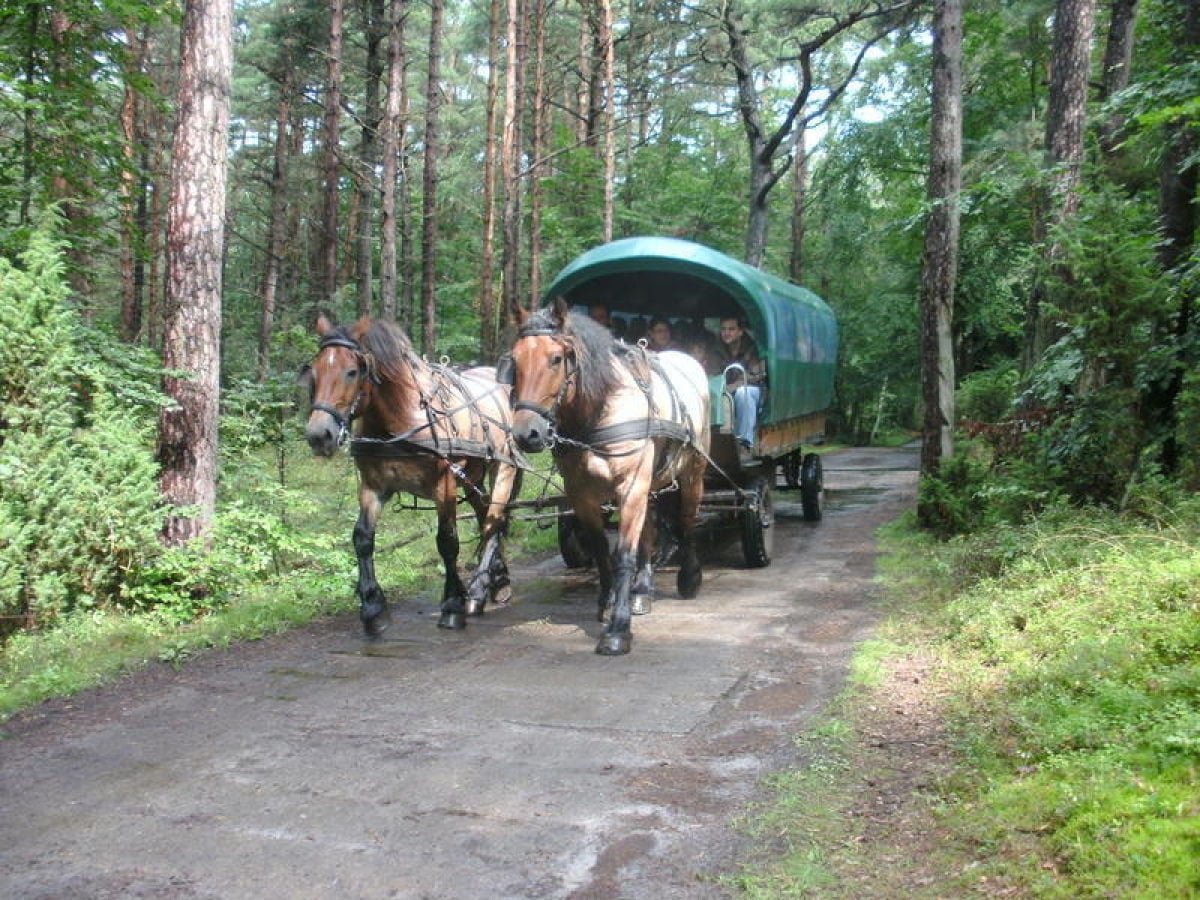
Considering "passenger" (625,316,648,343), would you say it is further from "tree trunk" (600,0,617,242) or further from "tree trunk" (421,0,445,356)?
"tree trunk" (600,0,617,242)

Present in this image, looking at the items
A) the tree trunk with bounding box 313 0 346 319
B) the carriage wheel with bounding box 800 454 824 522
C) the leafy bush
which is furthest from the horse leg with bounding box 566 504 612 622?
the tree trunk with bounding box 313 0 346 319

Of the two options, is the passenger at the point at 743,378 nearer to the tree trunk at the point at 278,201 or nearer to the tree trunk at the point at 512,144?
the tree trunk at the point at 512,144

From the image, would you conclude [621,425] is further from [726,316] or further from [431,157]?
[431,157]

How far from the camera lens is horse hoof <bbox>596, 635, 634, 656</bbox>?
6484mm

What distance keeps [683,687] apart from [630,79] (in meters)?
22.0

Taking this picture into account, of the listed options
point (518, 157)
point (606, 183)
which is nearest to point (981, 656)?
point (518, 157)

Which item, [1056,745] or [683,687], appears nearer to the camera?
[1056,745]

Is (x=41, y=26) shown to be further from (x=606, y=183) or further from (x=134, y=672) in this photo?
(x=606, y=183)

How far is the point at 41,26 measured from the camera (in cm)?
1043

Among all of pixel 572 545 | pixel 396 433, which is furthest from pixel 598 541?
pixel 572 545

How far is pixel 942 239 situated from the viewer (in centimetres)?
1091

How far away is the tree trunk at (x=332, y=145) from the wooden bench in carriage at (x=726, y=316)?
8.39 m

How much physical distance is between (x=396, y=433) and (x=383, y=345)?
26.6 inches

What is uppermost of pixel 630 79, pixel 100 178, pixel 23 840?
pixel 630 79
